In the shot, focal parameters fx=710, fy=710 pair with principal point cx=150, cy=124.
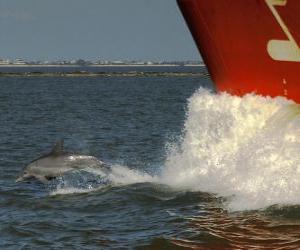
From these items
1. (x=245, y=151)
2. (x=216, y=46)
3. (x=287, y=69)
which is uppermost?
(x=216, y=46)

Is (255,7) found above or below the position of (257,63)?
above

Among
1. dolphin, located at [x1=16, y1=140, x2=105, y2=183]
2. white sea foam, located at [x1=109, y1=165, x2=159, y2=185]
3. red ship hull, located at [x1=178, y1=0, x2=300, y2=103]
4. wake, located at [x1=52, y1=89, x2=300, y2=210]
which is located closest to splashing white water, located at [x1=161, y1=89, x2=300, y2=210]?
wake, located at [x1=52, y1=89, x2=300, y2=210]

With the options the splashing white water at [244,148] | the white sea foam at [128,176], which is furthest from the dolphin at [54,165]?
the splashing white water at [244,148]

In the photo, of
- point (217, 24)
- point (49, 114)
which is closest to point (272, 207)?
point (217, 24)

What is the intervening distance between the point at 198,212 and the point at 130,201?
179 cm

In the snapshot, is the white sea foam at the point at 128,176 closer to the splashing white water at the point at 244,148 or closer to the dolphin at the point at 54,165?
the dolphin at the point at 54,165

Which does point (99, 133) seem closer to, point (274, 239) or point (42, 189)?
point (42, 189)

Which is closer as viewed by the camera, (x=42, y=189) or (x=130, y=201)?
(x=130, y=201)

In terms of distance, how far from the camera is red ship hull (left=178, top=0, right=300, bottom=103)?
12906mm

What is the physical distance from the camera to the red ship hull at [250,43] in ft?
42.3

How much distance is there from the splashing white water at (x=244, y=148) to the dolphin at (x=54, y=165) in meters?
2.36

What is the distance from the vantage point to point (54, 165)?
15.2 m

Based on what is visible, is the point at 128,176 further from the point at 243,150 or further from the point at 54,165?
the point at 243,150

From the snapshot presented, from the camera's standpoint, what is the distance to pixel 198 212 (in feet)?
42.2
